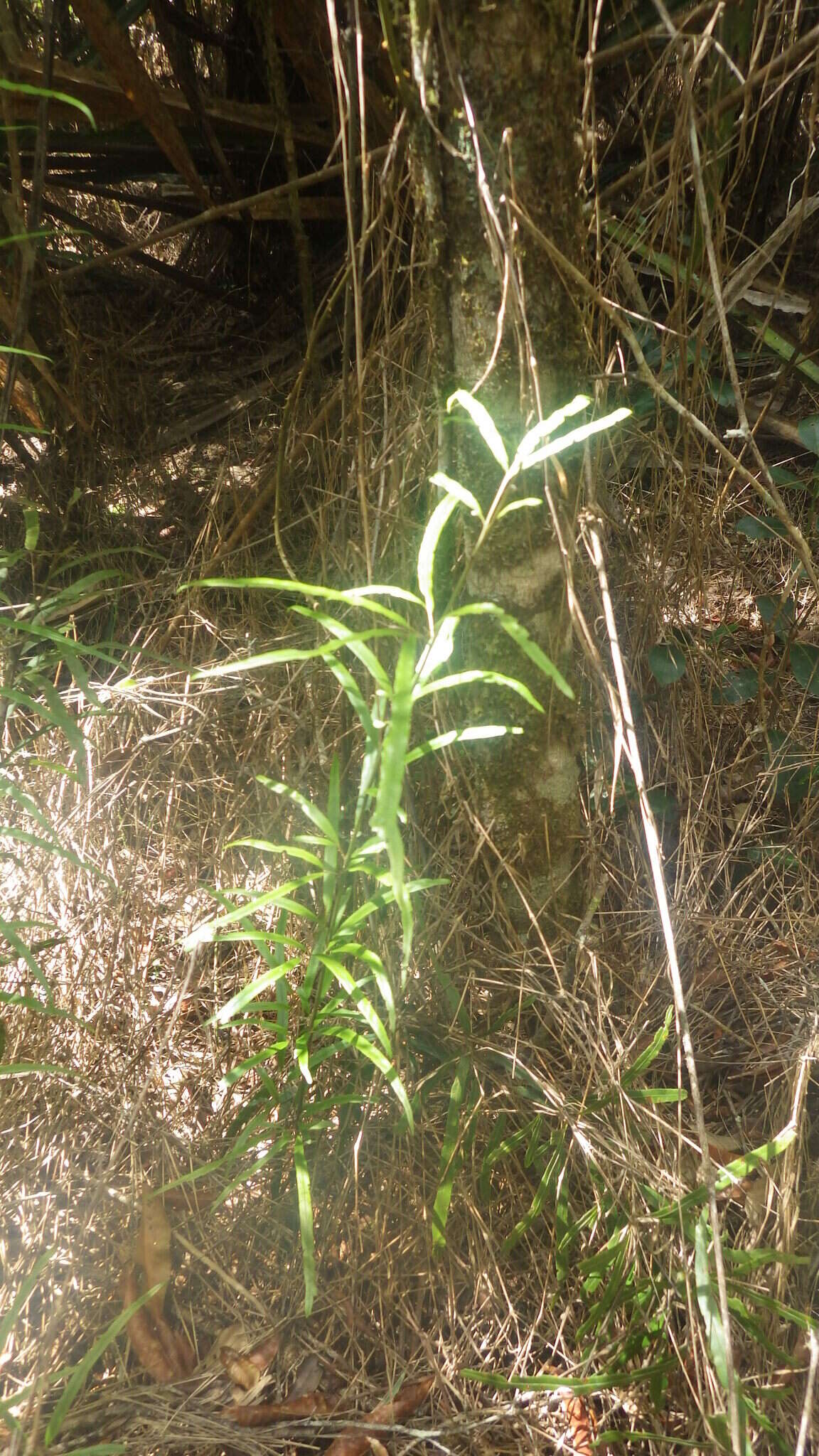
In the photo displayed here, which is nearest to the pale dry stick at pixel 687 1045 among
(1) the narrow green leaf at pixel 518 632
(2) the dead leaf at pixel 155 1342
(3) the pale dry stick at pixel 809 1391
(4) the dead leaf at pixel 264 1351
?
(3) the pale dry stick at pixel 809 1391

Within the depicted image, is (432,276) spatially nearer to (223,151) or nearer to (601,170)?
(601,170)

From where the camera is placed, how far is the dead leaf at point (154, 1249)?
1155 millimetres

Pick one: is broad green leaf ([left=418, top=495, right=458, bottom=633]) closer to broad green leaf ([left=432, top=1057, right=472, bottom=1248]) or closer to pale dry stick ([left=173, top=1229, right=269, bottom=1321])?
broad green leaf ([left=432, top=1057, right=472, bottom=1248])

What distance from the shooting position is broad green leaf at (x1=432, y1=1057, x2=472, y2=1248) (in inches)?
41.6

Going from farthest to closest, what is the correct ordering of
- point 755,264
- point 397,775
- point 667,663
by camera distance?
1. point 667,663
2. point 755,264
3. point 397,775

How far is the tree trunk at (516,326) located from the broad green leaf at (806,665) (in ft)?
1.66

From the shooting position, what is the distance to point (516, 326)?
41.3 inches

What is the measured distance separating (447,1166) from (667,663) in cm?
78

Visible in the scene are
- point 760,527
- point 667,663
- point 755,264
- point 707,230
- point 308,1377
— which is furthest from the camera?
point 760,527

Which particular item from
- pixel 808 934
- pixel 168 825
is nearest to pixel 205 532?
pixel 168 825

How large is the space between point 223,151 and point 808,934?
5.79 ft

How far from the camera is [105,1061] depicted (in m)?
1.27

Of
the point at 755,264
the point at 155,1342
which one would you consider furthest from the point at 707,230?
the point at 155,1342

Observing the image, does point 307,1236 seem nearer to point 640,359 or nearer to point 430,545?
point 430,545
